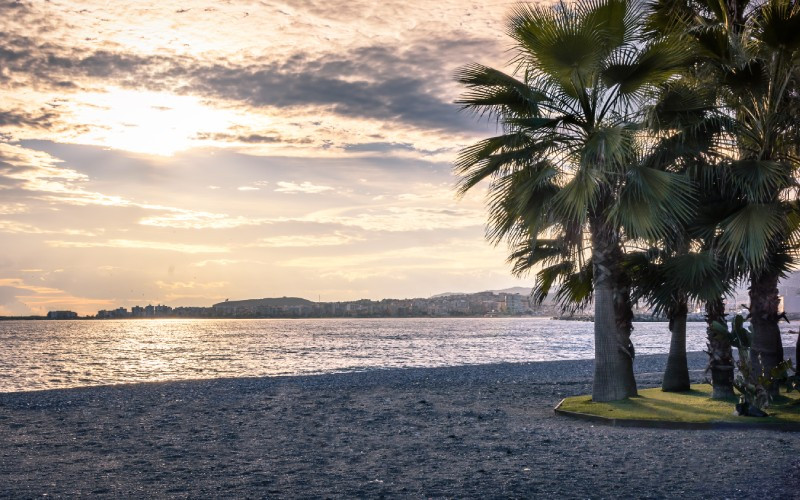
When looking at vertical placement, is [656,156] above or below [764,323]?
above

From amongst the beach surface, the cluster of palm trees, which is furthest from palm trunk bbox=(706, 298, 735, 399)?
the beach surface

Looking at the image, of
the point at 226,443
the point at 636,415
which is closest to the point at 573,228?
the point at 636,415

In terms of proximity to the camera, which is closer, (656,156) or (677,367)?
(656,156)

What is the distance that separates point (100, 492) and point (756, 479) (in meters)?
8.19

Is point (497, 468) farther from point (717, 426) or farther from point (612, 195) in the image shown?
point (612, 195)

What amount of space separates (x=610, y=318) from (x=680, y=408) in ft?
7.65

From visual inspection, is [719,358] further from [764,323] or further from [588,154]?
[588,154]

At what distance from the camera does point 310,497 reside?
9062 mm

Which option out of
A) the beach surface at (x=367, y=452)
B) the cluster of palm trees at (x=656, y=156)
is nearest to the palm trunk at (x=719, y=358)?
the cluster of palm trees at (x=656, y=156)

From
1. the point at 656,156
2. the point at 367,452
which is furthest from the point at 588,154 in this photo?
the point at 367,452

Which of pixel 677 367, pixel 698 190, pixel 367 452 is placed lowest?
pixel 367 452

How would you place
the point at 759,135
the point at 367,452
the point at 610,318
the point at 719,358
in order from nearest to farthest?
the point at 367,452 < the point at 759,135 < the point at 610,318 < the point at 719,358

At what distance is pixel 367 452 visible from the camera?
12.5m

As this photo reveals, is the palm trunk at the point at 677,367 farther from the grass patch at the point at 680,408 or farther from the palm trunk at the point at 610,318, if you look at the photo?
the palm trunk at the point at 610,318
